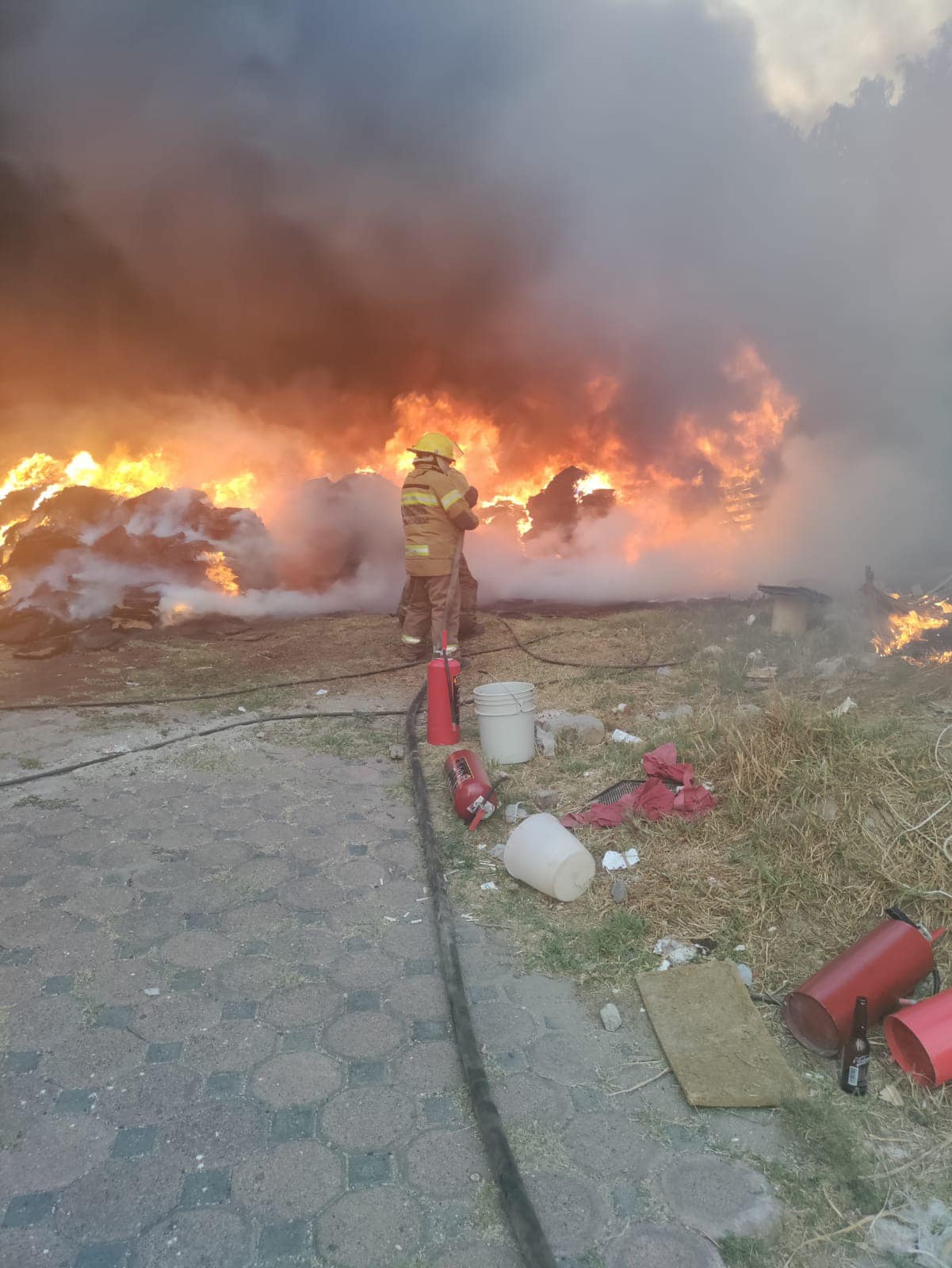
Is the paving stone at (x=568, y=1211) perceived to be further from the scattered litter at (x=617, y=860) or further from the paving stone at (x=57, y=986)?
the paving stone at (x=57, y=986)

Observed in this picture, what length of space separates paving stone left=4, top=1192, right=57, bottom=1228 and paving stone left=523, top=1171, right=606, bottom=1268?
1.25 metres

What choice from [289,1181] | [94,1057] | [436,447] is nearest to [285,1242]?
[289,1181]

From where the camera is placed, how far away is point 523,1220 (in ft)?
6.15

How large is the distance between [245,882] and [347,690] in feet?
11.4

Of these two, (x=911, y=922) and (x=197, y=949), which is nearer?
(x=911, y=922)

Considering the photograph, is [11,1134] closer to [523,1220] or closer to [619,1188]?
[523,1220]

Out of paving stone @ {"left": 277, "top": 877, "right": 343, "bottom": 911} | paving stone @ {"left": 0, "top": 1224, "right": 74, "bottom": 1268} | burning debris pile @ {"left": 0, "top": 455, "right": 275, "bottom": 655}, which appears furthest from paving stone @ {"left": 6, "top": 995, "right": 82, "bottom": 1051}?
burning debris pile @ {"left": 0, "top": 455, "right": 275, "bottom": 655}

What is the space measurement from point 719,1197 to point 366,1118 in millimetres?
1009

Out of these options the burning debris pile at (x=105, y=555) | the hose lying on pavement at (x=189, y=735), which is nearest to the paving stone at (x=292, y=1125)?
the hose lying on pavement at (x=189, y=735)

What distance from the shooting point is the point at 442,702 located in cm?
539

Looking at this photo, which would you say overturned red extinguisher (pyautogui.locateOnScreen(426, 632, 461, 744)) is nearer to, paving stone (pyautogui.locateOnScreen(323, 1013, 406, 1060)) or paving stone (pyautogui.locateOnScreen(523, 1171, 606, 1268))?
paving stone (pyautogui.locateOnScreen(323, 1013, 406, 1060))

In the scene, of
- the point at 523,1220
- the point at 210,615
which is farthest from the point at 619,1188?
the point at 210,615

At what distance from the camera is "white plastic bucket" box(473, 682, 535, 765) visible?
193 inches

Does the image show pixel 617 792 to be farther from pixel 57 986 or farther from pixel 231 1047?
pixel 57 986
